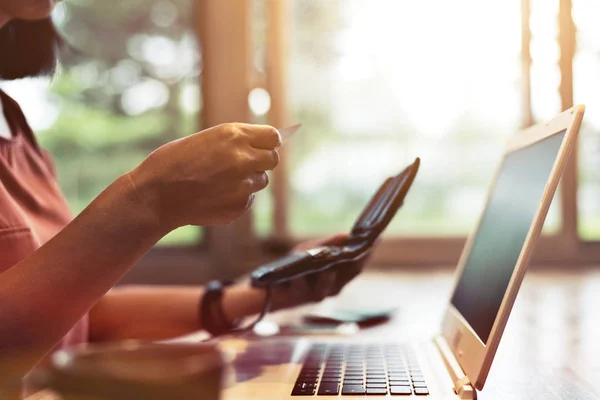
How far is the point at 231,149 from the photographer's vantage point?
0.59m

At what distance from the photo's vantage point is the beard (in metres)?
1.10

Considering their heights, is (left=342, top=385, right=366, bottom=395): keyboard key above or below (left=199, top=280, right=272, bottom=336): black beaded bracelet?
above

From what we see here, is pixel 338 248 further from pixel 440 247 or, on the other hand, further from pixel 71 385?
pixel 440 247

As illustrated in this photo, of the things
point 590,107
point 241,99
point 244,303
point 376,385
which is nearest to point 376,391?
point 376,385

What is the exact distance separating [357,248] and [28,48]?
2.37ft

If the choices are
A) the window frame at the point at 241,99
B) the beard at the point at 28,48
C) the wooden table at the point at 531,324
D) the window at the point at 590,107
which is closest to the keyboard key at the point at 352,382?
the wooden table at the point at 531,324

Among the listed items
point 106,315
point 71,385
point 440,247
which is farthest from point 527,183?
point 440,247

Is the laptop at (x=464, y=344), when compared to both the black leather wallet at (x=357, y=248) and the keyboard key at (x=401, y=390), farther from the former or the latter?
the black leather wallet at (x=357, y=248)

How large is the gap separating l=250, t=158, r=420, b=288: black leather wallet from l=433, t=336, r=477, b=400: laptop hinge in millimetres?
167

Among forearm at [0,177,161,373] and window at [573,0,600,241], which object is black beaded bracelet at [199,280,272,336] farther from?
window at [573,0,600,241]

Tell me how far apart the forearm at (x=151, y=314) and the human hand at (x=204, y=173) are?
A: 0.46 m

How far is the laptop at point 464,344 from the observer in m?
0.61

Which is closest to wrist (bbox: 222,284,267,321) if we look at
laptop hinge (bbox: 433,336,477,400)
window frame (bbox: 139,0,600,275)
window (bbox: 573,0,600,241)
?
laptop hinge (bbox: 433,336,477,400)

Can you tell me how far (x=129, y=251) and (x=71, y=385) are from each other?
0.26m
